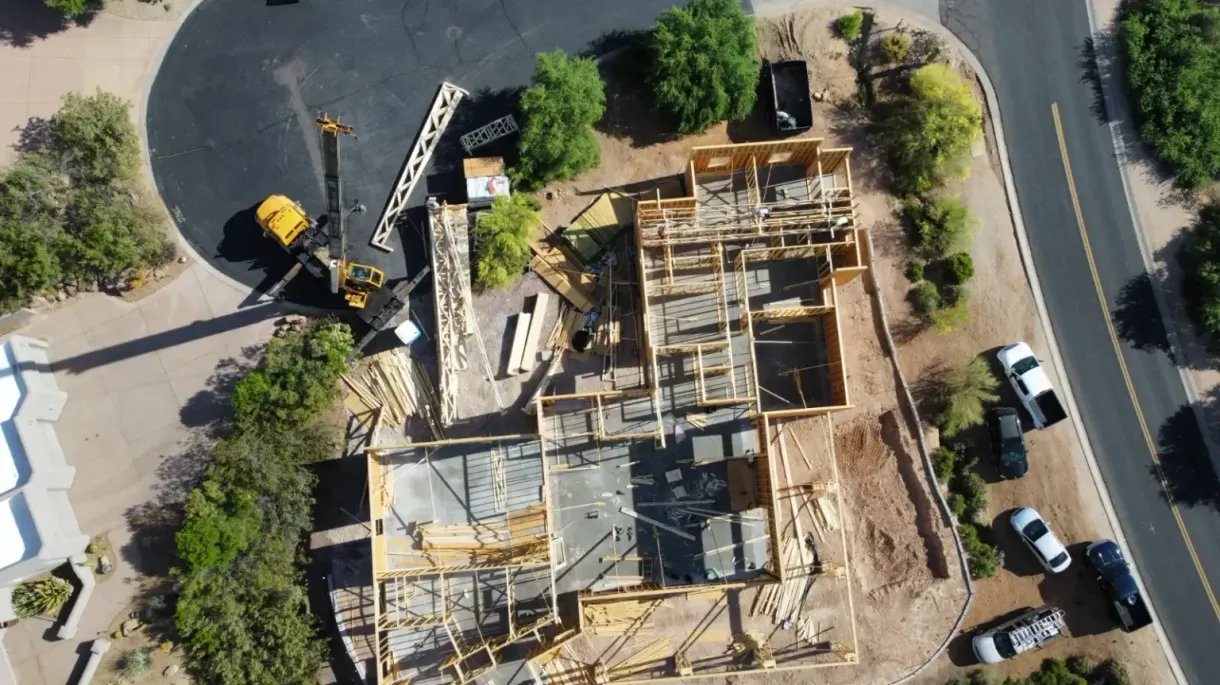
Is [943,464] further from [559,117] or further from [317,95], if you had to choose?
[317,95]

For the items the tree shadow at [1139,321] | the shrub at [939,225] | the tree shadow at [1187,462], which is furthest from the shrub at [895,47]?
the tree shadow at [1187,462]

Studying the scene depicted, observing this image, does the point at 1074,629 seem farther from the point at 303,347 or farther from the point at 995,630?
the point at 303,347

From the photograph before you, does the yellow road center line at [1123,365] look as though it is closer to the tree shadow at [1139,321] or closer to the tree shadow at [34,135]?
the tree shadow at [1139,321]

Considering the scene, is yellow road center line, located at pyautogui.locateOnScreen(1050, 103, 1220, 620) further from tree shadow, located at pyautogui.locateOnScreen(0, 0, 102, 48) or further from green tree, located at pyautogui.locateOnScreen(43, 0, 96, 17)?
tree shadow, located at pyautogui.locateOnScreen(0, 0, 102, 48)

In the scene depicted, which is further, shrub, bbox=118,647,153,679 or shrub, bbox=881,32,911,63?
shrub, bbox=881,32,911,63

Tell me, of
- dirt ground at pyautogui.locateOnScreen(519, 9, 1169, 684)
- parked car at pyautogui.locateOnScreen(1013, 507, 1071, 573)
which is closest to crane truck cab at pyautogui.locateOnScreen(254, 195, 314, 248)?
dirt ground at pyautogui.locateOnScreen(519, 9, 1169, 684)

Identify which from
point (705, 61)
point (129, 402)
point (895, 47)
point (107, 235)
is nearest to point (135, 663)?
point (129, 402)
